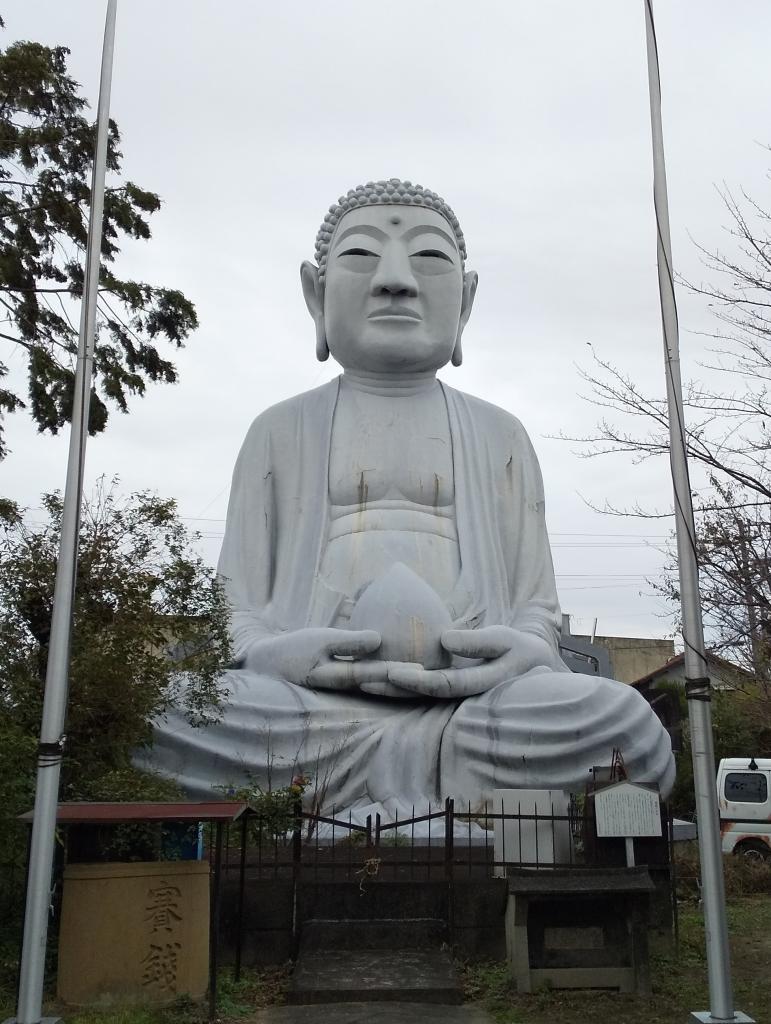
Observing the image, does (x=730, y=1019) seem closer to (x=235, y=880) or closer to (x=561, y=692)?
(x=235, y=880)

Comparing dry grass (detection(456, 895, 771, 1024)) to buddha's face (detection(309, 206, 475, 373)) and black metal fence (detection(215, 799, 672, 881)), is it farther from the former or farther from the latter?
buddha's face (detection(309, 206, 475, 373))

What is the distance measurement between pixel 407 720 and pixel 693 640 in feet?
15.4

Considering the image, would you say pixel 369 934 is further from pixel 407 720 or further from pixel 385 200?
pixel 385 200

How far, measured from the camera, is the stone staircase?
5875 millimetres

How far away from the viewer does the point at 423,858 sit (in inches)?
302

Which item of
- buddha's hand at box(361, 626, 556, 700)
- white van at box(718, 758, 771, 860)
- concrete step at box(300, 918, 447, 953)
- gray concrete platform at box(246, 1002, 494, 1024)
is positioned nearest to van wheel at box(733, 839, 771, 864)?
white van at box(718, 758, 771, 860)

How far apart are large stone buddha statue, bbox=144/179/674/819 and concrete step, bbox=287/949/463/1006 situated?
2650 millimetres

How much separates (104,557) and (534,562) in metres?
4.78

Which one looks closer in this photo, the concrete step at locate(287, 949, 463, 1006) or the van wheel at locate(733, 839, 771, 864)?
the concrete step at locate(287, 949, 463, 1006)

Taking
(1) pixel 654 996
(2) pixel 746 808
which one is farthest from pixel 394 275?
(2) pixel 746 808

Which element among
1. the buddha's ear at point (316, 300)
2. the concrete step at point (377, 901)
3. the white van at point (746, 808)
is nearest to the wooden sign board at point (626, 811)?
the concrete step at point (377, 901)

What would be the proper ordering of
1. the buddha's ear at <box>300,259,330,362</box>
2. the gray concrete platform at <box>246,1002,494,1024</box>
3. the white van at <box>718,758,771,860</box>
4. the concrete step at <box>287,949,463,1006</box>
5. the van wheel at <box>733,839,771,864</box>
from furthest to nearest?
the white van at <box>718,758,771,860</box> < the van wheel at <box>733,839,771,864</box> < the buddha's ear at <box>300,259,330,362</box> < the concrete step at <box>287,949,463,1006</box> < the gray concrete platform at <box>246,1002,494,1024</box>

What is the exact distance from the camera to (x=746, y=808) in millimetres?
14742

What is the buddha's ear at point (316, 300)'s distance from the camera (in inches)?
488
